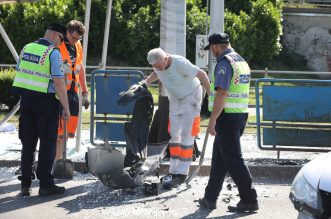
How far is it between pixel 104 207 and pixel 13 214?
3.11 feet

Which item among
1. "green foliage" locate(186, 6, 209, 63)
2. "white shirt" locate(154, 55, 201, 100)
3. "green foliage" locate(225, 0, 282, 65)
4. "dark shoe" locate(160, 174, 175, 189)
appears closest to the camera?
"white shirt" locate(154, 55, 201, 100)

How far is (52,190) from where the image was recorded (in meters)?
8.55

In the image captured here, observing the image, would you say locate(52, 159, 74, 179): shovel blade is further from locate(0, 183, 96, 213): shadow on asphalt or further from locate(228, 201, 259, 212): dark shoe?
locate(228, 201, 259, 212): dark shoe

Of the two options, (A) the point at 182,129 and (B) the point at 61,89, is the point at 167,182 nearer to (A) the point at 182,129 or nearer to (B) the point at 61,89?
(A) the point at 182,129

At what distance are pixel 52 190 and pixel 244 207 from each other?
2.15 m

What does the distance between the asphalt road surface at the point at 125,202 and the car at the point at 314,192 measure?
169 cm

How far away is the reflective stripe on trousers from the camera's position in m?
8.87

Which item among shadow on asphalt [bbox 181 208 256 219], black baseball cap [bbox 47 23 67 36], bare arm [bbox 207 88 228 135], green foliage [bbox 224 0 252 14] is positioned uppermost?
green foliage [bbox 224 0 252 14]

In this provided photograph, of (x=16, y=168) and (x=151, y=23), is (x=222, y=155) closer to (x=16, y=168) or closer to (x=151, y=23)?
(x=16, y=168)

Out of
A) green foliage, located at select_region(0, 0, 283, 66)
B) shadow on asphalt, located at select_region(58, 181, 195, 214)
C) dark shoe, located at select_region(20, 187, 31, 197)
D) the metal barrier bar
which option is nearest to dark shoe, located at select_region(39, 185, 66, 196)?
dark shoe, located at select_region(20, 187, 31, 197)

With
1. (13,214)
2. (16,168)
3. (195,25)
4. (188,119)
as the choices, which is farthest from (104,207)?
(195,25)

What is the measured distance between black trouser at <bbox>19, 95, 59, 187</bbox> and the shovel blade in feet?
2.09

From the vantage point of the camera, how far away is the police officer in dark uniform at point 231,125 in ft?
25.5

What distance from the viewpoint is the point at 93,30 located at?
3169 cm
